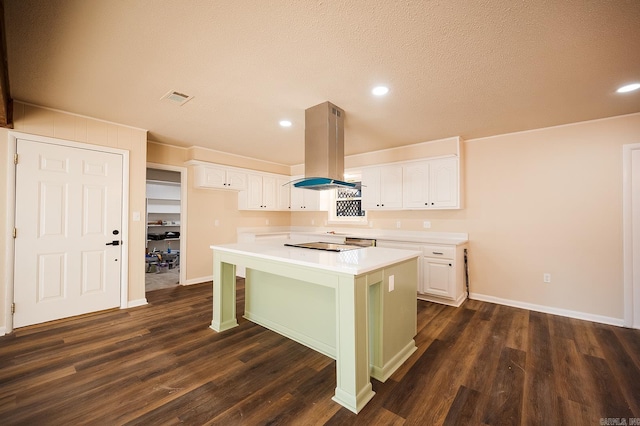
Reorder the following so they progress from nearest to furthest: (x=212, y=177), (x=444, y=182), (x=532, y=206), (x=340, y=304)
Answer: (x=340, y=304) → (x=532, y=206) → (x=444, y=182) → (x=212, y=177)

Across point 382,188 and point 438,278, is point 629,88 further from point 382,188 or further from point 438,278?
point 382,188

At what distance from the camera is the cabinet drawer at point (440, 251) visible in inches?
145

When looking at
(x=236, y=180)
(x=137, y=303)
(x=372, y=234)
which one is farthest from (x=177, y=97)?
(x=372, y=234)

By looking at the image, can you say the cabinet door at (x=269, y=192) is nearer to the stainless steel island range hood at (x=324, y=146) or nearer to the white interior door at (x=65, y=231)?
the white interior door at (x=65, y=231)

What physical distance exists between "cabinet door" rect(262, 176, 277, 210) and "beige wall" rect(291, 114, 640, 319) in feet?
11.5

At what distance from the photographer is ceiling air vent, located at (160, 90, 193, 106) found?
8.75ft

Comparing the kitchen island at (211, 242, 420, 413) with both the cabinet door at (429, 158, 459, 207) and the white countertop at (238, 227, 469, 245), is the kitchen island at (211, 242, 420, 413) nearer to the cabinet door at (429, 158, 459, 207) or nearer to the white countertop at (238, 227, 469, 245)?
the white countertop at (238, 227, 469, 245)

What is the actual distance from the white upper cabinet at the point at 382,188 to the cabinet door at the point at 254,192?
2.21m

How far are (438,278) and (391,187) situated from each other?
1676 mm

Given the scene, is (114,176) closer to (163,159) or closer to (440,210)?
(163,159)

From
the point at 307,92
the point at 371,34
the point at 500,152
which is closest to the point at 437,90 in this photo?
the point at 371,34

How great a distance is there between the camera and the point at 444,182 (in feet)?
13.4

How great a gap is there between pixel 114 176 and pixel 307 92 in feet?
9.32

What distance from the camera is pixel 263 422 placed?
5.39 ft
